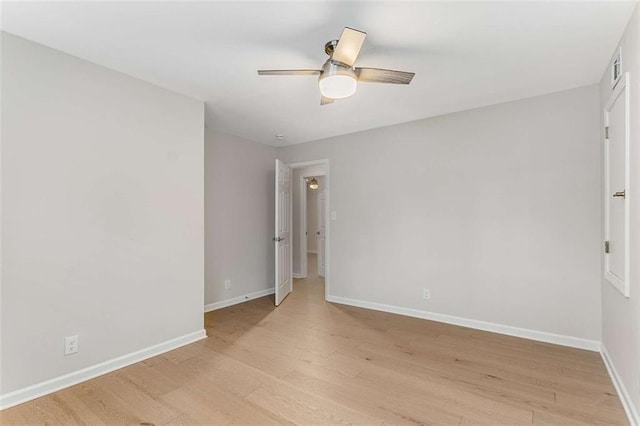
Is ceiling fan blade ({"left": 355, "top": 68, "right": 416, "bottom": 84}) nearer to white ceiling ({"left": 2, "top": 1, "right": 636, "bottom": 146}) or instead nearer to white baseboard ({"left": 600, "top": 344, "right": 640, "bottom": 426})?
white ceiling ({"left": 2, "top": 1, "right": 636, "bottom": 146})

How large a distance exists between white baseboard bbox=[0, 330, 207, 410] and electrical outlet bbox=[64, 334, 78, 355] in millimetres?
158

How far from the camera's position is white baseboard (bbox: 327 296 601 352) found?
9.74ft

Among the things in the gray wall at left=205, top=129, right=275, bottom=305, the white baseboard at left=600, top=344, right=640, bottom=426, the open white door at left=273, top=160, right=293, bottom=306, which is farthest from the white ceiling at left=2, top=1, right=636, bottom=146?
the white baseboard at left=600, top=344, right=640, bottom=426

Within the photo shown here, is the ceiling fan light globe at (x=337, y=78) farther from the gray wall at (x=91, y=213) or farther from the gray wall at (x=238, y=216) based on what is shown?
the gray wall at (x=238, y=216)

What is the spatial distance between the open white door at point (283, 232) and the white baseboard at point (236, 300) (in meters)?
0.35

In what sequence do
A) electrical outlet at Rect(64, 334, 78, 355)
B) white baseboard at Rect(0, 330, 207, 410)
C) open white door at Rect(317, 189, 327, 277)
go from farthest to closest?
open white door at Rect(317, 189, 327, 277), electrical outlet at Rect(64, 334, 78, 355), white baseboard at Rect(0, 330, 207, 410)

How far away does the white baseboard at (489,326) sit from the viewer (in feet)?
9.74

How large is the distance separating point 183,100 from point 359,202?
8.15 feet

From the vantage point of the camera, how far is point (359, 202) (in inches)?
175

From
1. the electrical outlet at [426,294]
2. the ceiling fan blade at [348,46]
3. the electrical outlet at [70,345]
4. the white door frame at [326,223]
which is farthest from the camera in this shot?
the white door frame at [326,223]

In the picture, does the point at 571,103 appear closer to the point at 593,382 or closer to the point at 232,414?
the point at 593,382

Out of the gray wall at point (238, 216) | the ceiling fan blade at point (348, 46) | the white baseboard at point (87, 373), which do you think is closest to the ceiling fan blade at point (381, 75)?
the ceiling fan blade at point (348, 46)

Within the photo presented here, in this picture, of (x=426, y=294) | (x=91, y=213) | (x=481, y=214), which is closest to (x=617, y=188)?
(x=481, y=214)

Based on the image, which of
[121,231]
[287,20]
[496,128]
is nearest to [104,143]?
[121,231]
